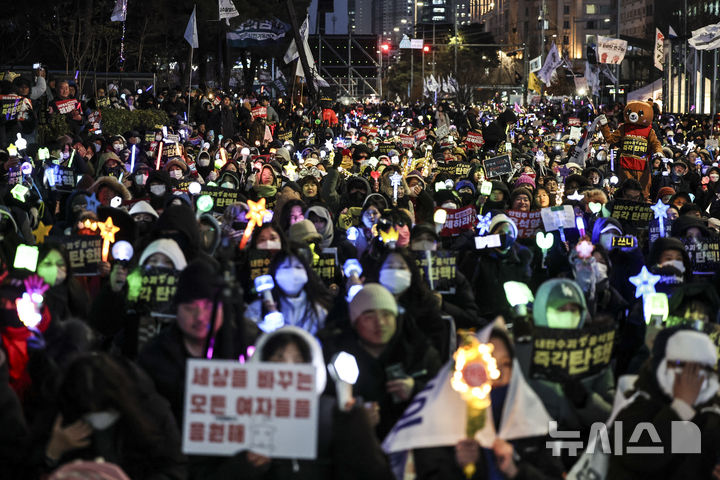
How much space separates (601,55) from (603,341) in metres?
36.1

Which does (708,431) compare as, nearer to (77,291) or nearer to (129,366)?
(129,366)

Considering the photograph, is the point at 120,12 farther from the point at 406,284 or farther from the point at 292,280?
the point at 406,284

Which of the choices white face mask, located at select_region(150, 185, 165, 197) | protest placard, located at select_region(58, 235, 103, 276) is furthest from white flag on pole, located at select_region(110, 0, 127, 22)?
protest placard, located at select_region(58, 235, 103, 276)

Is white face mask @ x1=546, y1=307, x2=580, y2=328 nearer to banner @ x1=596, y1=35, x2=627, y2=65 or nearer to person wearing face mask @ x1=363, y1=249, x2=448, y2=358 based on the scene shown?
person wearing face mask @ x1=363, y1=249, x2=448, y2=358

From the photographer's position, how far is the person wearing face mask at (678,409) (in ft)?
15.4

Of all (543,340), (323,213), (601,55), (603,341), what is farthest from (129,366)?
(601,55)

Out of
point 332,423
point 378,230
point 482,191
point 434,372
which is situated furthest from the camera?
point 482,191

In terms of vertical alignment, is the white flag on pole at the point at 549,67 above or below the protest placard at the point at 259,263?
above

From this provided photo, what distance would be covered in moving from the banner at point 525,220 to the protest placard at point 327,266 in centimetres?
300

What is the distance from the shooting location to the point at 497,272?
32.1ft

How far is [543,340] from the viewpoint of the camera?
585 cm

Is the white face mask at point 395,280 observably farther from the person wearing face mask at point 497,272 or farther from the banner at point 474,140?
the banner at point 474,140

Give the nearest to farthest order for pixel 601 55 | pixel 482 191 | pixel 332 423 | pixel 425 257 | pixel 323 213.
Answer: pixel 332 423, pixel 425 257, pixel 323 213, pixel 482 191, pixel 601 55

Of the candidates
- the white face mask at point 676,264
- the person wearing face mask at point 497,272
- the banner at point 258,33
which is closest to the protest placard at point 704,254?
the white face mask at point 676,264
